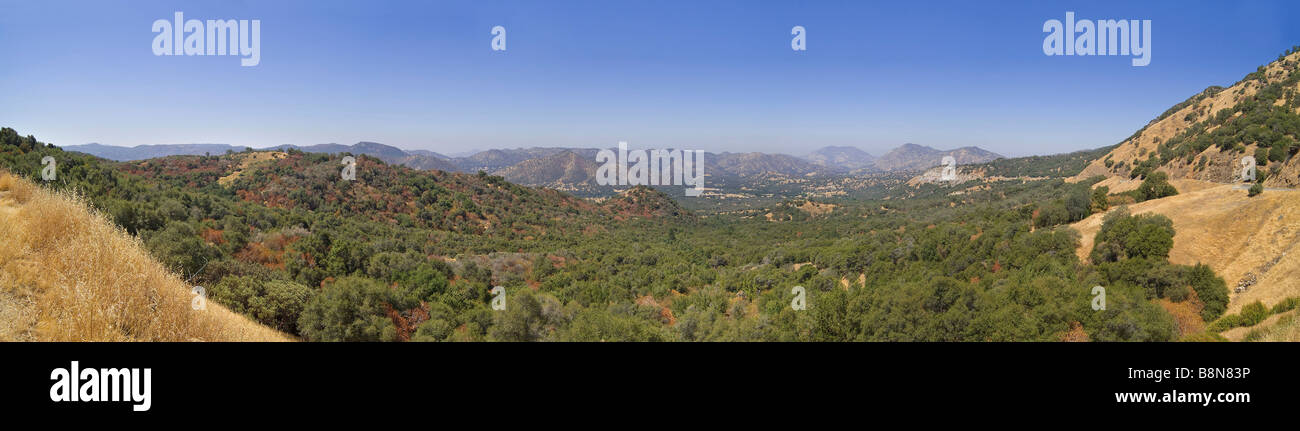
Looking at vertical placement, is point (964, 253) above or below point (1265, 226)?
below

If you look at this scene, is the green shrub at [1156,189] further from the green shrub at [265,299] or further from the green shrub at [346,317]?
the green shrub at [265,299]

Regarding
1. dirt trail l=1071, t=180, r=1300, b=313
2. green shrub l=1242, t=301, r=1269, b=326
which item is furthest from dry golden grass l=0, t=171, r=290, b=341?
dirt trail l=1071, t=180, r=1300, b=313

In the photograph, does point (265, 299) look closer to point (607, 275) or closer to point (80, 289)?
point (80, 289)

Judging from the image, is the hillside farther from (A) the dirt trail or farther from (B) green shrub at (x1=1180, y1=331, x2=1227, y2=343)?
(B) green shrub at (x1=1180, y1=331, x2=1227, y2=343)
